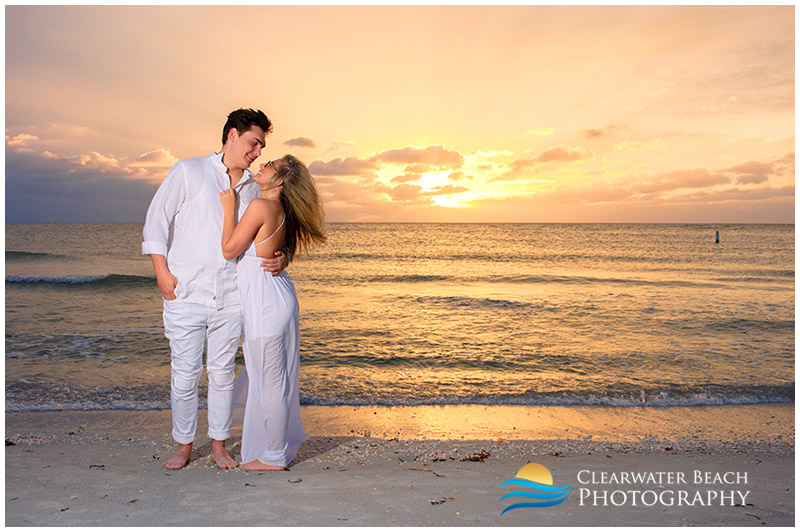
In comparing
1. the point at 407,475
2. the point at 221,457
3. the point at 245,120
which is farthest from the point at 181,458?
the point at 245,120

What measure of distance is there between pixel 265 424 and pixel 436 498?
1.39m

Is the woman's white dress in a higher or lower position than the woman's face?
lower

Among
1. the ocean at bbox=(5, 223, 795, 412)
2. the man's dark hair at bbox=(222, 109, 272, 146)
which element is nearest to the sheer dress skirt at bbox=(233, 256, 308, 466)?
the man's dark hair at bbox=(222, 109, 272, 146)

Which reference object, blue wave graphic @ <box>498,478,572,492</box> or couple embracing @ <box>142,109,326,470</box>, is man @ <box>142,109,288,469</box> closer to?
couple embracing @ <box>142,109,326,470</box>

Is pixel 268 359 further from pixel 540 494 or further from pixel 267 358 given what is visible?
pixel 540 494

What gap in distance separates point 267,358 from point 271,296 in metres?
0.47

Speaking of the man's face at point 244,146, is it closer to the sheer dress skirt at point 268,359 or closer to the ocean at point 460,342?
the sheer dress skirt at point 268,359

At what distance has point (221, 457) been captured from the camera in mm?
3859

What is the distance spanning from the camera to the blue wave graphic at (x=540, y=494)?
3330mm

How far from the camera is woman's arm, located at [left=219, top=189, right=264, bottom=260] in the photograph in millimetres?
3496

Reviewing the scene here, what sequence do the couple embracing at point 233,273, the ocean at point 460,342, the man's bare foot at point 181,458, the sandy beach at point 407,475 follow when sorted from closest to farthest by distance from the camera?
the sandy beach at point 407,475 < the couple embracing at point 233,273 < the man's bare foot at point 181,458 < the ocean at point 460,342

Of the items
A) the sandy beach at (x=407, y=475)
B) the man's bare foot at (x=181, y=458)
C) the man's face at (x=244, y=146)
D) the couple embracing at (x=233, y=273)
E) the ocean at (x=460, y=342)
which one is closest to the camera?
the sandy beach at (x=407, y=475)

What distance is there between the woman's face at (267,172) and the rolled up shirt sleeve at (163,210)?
0.53 metres

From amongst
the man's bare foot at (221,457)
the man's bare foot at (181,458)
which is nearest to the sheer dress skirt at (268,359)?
the man's bare foot at (221,457)
